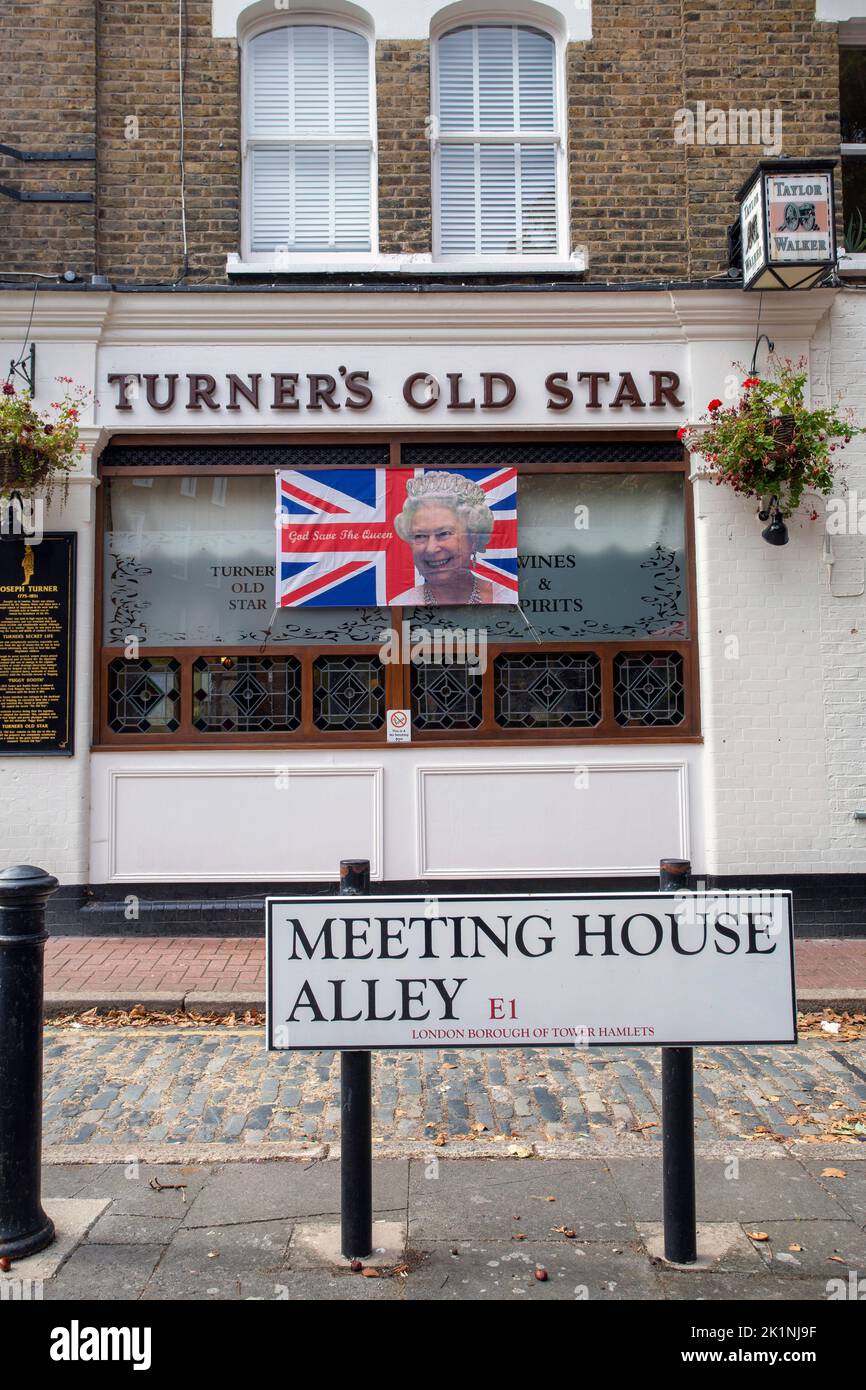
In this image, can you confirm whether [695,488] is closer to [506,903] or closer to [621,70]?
[621,70]

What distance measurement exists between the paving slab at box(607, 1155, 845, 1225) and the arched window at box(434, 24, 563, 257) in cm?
707

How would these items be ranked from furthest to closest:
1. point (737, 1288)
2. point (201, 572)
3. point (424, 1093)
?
point (201, 572), point (424, 1093), point (737, 1288)

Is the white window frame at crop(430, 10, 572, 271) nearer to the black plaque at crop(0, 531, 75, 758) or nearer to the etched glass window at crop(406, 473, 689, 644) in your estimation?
the etched glass window at crop(406, 473, 689, 644)

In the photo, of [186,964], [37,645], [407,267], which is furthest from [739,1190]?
[407,267]

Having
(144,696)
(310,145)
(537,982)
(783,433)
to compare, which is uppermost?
(310,145)

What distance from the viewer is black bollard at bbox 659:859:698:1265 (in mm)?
3355

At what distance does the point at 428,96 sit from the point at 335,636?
14.4 ft

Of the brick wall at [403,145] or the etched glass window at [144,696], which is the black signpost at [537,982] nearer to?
the etched glass window at [144,696]

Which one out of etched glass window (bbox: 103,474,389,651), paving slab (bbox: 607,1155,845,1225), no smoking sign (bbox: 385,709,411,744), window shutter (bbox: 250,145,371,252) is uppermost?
window shutter (bbox: 250,145,371,252)

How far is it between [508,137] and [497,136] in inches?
3.6

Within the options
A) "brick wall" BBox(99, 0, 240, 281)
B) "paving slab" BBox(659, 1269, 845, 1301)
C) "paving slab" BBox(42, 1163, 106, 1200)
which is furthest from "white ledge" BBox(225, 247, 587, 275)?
"paving slab" BBox(659, 1269, 845, 1301)

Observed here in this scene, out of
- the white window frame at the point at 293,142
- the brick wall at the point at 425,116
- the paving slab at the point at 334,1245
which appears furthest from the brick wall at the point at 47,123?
the paving slab at the point at 334,1245

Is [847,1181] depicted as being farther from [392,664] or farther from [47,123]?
[47,123]

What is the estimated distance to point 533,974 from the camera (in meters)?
3.38
